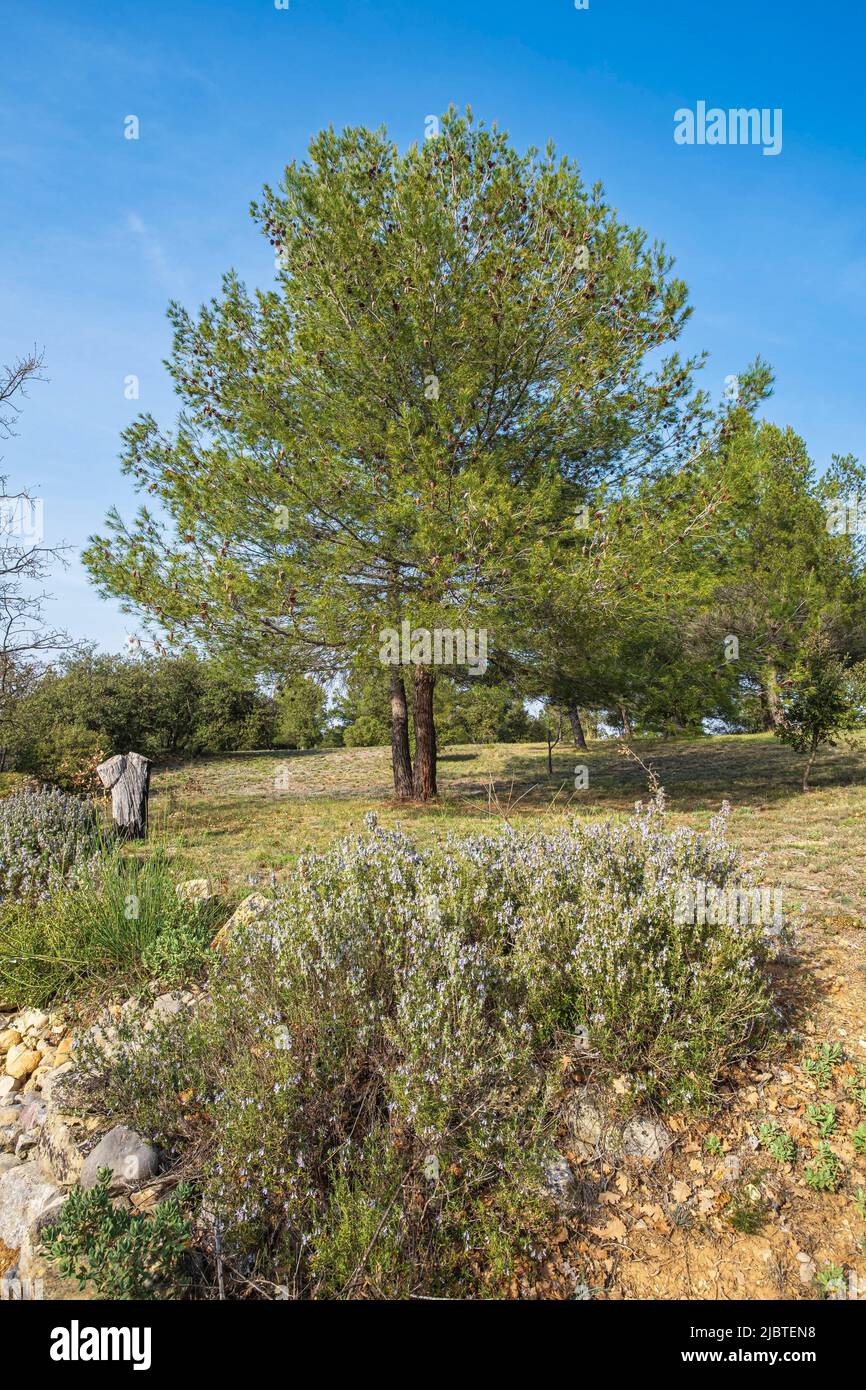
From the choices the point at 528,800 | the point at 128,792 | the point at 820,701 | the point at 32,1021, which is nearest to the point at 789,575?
the point at 820,701

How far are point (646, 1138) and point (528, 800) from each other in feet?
27.1

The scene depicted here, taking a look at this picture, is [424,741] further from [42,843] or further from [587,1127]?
[587,1127]

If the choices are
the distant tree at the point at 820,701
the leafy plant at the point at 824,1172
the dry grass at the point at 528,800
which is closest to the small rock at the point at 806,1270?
the leafy plant at the point at 824,1172

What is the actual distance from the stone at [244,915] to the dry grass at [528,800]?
1.31m

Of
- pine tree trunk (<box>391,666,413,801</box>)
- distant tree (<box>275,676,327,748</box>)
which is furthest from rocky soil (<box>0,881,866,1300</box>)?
distant tree (<box>275,676,327,748</box>)

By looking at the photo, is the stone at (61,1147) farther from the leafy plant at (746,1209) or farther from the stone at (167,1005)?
the leafy plant at (746,1209)

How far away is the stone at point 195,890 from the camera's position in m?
4.99

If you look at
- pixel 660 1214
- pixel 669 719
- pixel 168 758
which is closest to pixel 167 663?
pixel 168 758

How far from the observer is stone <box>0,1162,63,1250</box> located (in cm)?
255

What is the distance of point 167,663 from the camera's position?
1895 cm

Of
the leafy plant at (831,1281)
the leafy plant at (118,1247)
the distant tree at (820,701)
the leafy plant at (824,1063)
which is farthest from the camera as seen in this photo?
the distant tree at (820,701)
